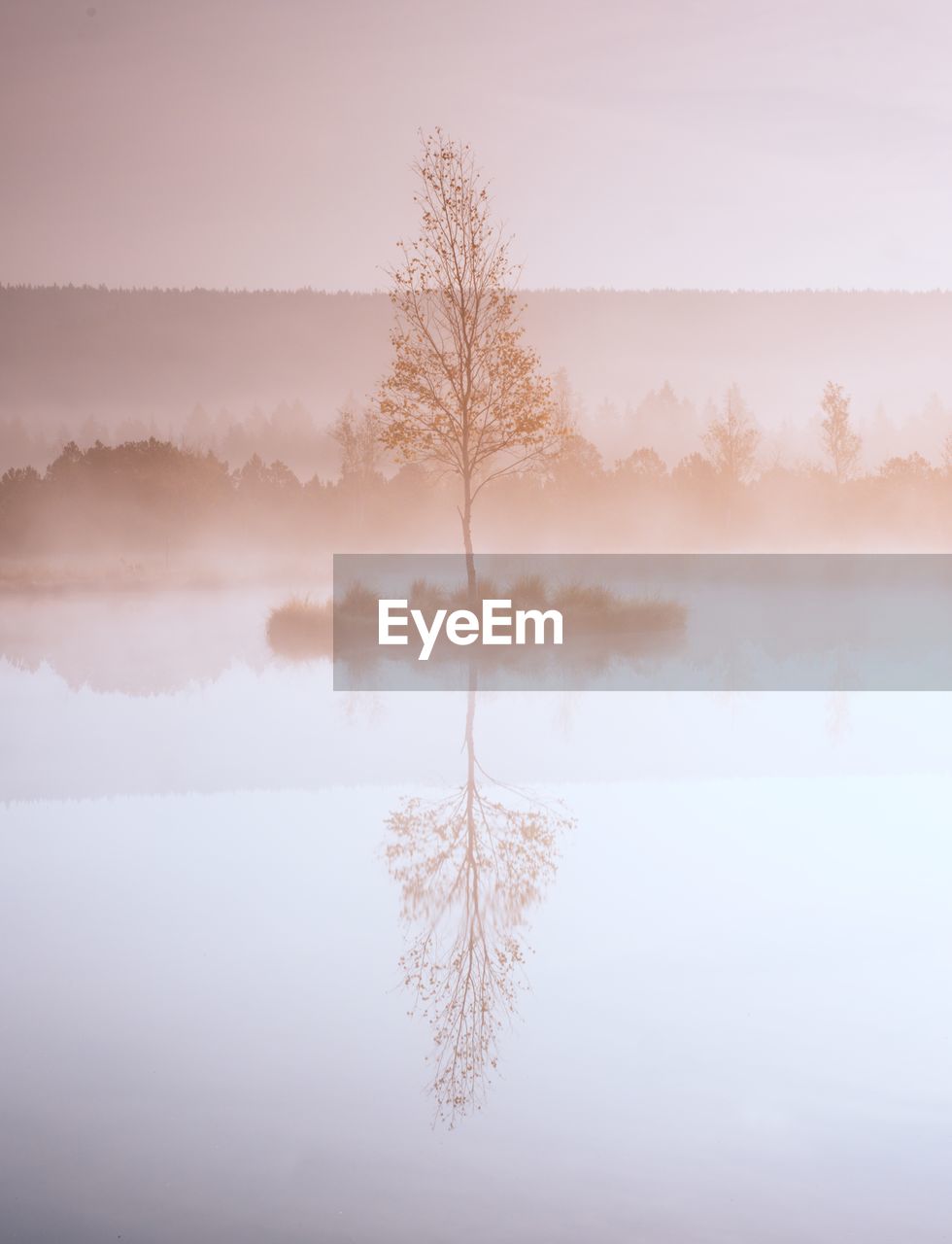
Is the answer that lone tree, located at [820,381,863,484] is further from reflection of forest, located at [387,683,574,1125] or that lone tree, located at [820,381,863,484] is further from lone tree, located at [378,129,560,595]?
reflection of forest, located at [387,683,574,1125]

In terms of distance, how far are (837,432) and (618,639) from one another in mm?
39187

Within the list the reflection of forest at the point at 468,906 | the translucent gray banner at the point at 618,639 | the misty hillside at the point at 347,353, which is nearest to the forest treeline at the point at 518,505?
the misty hillside at the point at 347,353

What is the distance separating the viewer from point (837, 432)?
2368 inches

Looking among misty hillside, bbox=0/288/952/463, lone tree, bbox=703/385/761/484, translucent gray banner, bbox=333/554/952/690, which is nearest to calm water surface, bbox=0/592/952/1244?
translucent gray banner, bbox=333/554/952/690

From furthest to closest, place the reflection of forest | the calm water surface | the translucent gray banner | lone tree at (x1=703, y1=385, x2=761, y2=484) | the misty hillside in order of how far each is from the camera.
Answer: the misty hillside < lone tree at (x1=703, y1=385, x2=761, y2=484) < the translucent gray banner < the reflection of forest < the calm water surface

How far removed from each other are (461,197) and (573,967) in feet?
73.6

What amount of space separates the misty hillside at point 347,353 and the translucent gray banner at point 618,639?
203ft

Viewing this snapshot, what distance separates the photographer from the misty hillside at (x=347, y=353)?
94188 mm

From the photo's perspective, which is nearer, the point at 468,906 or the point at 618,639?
the point at 468,906

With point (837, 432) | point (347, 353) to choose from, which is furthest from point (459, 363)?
point (347, 353)

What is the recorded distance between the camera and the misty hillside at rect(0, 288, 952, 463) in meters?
94.2

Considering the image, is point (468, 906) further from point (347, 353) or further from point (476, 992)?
point (347, 353)

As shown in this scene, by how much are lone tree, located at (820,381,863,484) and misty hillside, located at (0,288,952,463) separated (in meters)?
29.4

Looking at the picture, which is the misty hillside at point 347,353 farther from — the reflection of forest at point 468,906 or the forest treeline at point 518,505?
the reflection of forest at point 468,906
